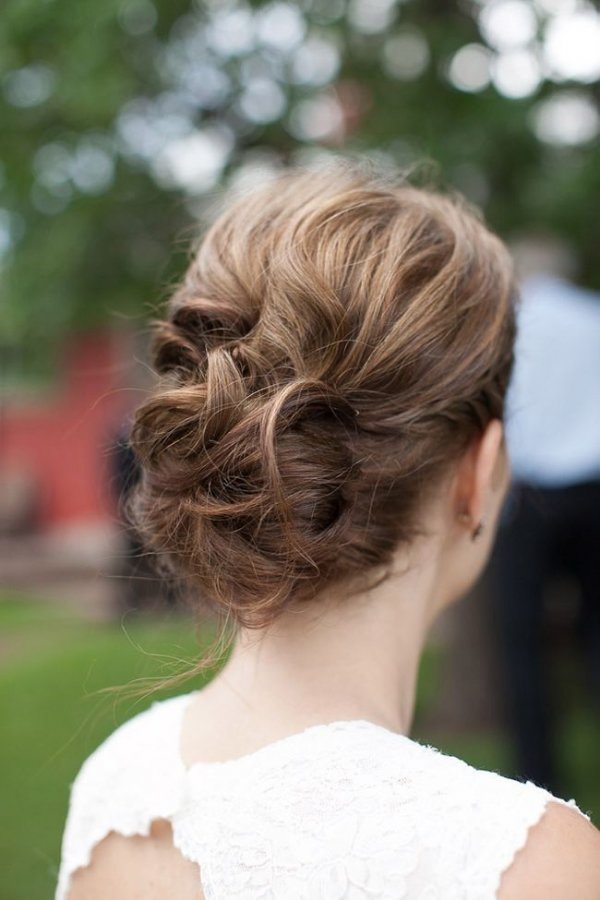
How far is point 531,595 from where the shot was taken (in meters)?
3.94

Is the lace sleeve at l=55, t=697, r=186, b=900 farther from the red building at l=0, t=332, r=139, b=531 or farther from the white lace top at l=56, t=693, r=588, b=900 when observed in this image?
the red building at l=0, t=332, r=139, b=531

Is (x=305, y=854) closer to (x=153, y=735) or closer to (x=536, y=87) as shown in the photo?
(x=153, y=735)

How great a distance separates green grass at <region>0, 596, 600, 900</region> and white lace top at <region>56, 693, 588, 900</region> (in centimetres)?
110

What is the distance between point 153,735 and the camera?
1582 mm

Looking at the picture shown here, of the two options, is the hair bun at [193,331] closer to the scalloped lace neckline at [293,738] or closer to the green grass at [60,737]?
the scalloped lace neckline at [293,738]

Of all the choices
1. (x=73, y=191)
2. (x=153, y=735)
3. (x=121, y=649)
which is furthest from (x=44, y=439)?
(x=153, y=735)

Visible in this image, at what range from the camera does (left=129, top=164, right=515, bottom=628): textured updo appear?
1350 mm

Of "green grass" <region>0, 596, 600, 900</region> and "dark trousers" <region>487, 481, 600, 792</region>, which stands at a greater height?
"dark trousers" <region>487, 481, 600, 792</region>

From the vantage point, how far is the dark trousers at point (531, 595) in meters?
3.87

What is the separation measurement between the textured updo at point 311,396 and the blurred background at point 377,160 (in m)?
1.70

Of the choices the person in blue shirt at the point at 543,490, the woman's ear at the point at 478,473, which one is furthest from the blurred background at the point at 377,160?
the woman's ear at the point at 478,473

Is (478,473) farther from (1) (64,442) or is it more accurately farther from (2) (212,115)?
(1) (64,442)

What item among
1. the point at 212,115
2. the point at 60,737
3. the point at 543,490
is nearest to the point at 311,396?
the point at 543,490

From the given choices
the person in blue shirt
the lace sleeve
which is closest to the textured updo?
the lace sleeve
